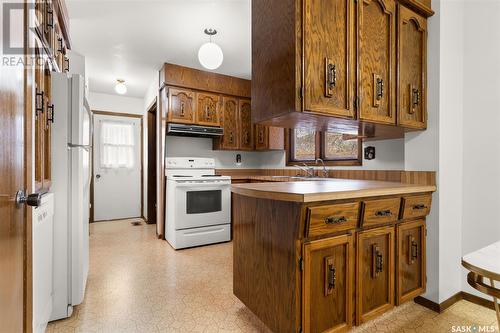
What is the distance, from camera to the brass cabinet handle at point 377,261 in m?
1.61

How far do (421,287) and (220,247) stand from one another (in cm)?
227

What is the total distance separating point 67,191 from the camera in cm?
184

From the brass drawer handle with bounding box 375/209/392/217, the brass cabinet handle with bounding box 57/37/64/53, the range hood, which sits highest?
the brass cabinet handle with bounding box 57/37/64/53

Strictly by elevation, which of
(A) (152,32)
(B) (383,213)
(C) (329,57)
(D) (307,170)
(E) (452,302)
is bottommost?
(E) (452,302)

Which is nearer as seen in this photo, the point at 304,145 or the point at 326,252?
the point at 326,252

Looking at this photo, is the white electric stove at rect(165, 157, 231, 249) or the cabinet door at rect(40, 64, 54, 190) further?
the white electric stove at rect(165, 157, 231, 249)

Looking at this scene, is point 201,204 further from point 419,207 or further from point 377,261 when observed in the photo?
point 419,207

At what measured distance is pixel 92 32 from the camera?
8.97 feet

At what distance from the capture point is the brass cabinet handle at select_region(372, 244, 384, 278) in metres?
1.61

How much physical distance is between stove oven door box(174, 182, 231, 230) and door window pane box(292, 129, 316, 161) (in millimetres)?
1197

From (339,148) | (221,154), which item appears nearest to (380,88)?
(339,148)

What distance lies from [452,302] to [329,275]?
1.36m

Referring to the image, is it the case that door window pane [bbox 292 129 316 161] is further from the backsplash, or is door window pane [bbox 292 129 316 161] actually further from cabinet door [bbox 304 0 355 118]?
cabinet door [bbox 304 0 355 118]

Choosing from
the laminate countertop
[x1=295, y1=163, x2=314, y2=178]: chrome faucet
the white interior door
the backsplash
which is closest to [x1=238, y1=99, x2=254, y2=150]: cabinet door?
the backsplash
